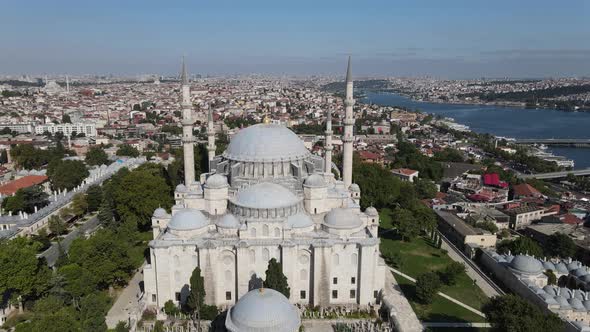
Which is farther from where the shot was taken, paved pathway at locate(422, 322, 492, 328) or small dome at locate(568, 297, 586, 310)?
paved pathway at locate(422, 322, 492, 328)

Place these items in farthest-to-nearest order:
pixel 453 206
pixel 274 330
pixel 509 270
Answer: pixel 453 206, pixel 509 270, pixel 274 330

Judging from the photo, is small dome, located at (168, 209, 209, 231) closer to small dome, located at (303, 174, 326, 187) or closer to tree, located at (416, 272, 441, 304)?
small dome, located at (303, 174, 326, 187)

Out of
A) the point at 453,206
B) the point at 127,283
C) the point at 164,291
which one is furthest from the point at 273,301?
the point at 453,206

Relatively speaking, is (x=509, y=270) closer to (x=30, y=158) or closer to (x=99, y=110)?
(x=30, y=158)

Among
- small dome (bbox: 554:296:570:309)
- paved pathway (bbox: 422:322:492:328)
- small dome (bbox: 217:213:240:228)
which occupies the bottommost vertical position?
paved pathway (bbox: 422:322:492:328)

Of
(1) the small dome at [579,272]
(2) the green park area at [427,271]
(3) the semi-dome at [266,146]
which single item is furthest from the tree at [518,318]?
(3) the semi-dome at [266,146]

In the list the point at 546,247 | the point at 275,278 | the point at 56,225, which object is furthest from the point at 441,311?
the point at 56,225

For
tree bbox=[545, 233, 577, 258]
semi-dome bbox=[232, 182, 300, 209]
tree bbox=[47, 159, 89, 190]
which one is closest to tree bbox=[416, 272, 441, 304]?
semi-dome bbox=[232, 182, 300, 209]
